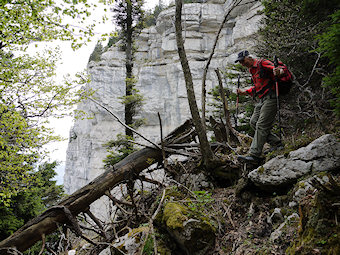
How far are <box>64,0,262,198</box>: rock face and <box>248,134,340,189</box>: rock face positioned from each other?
97.7ft

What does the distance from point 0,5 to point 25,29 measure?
1332mm

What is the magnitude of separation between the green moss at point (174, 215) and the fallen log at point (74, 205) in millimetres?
1493

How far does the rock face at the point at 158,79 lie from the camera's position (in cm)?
3447

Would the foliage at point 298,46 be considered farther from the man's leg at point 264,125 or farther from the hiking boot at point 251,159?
the hiking boot at point 251,159

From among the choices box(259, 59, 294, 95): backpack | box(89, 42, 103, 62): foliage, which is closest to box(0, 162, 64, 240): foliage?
box(259, 59, 294, 95): backpack

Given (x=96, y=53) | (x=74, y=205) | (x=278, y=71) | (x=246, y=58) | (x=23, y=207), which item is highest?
(x=96, y=53)

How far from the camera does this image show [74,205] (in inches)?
157

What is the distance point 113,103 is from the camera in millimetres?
36375

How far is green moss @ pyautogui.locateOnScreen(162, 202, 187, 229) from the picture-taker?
2809 millimetres

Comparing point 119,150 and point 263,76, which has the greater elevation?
point 263,76

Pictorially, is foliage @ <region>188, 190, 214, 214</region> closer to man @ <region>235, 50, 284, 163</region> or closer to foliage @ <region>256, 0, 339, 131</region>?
man @ <region>235, 50, 284, 163</region>

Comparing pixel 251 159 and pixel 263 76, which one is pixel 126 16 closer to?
pixel 263 76

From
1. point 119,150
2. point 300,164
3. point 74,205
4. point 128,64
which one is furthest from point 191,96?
point 128,64

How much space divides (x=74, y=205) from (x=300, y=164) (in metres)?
3.70
